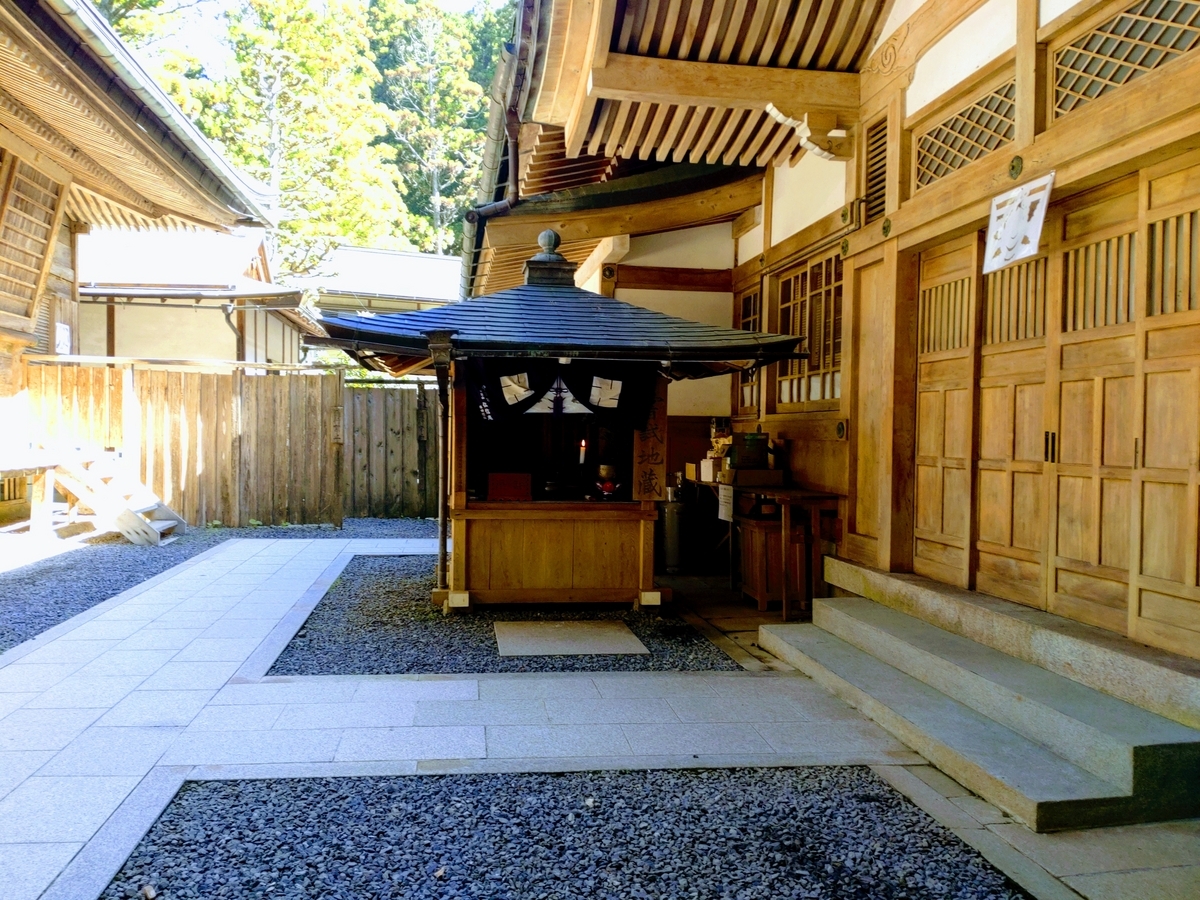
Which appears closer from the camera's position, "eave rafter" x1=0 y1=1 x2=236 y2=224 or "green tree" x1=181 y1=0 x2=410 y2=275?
"eave rafter" x1=0 y1=1 x2=236 y2=224

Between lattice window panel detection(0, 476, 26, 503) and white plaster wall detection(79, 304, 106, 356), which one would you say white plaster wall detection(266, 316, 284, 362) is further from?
lattice window panel detection(0, 476, 26, 503)

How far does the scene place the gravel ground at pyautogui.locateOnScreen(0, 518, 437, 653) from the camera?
6.61 metres

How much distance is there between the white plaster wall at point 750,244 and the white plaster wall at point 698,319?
533 mm

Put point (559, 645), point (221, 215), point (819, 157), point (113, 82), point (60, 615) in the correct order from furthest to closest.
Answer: point (221, 215) < point (113, 82) < point (819, 157) < point (60, 615) < point (559, 645)

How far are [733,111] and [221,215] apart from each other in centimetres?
794

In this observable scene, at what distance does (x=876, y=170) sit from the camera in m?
6.34

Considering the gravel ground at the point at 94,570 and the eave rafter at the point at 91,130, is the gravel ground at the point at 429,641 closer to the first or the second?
the gravel ground at the point at 94,570

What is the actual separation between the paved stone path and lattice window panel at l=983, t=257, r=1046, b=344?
249 centimetres

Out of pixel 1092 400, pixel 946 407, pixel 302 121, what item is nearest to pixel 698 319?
pixel 946 407

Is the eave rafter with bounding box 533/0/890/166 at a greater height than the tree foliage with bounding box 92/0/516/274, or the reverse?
the tree foliage with bounding box 92/0/516/274

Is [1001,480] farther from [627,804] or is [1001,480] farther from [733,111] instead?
[733,111]

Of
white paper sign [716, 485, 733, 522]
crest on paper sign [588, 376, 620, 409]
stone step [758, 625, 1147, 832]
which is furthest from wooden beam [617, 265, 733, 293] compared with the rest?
stone step [758, 625, 1147, 832]

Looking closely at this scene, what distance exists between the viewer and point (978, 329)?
5.25 m

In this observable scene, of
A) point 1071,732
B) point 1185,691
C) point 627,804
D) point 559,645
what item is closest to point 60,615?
point 559,645
